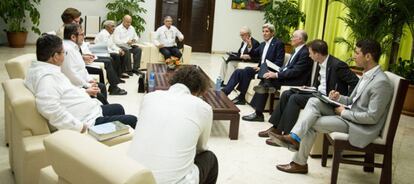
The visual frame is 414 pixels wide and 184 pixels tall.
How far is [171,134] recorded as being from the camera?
7.10ft

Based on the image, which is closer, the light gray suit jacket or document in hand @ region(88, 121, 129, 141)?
document in hand @ region(88, 121, 129, 141)

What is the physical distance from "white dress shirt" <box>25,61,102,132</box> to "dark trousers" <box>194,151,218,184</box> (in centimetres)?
93

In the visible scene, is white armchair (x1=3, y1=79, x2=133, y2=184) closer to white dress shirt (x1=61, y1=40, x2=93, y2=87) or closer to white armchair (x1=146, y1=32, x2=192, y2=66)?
white dress shirt (x1=61, y1=40, x2=93, y2=87)

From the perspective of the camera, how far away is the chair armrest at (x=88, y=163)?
157 cm

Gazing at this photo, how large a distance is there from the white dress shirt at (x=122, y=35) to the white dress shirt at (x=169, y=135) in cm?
591

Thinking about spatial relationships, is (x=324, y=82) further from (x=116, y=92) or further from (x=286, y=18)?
(x=286, y=18)

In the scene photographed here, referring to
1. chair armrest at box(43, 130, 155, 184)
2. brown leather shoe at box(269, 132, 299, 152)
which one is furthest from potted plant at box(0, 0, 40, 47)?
chair armrest at box(43, 130, 155, 184)

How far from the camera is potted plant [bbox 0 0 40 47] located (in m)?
9.46

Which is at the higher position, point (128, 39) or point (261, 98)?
point (128, 39)

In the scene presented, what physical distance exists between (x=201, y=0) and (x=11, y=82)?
359 inches

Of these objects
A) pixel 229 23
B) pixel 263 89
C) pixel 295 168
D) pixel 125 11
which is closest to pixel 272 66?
pixel 263 89

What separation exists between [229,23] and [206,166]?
9642mm

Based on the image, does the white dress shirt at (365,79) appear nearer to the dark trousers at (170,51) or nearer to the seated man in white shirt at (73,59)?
the seated man in white shirt at (73,59)

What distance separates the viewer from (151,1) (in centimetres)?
1116
